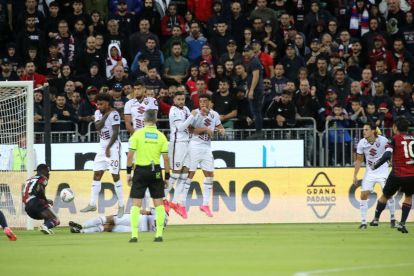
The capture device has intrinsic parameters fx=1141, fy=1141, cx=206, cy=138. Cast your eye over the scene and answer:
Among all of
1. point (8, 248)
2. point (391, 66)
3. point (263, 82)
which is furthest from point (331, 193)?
point (8, 248)

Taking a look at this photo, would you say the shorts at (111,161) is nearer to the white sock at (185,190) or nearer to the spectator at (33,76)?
the white sock at (185,190)

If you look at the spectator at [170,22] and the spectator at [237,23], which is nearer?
the spectator at [237,23]

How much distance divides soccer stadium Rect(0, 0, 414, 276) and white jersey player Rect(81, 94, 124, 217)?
0.12 feet

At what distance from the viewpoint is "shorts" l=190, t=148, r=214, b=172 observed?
2391cm

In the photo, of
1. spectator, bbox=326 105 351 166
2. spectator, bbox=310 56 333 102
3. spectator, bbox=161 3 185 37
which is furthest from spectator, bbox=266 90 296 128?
spectator, bbox=161 3 185 37

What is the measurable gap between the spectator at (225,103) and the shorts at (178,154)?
290 cm

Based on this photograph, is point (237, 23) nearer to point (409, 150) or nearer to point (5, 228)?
point (409, 150)

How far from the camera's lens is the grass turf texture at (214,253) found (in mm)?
13297

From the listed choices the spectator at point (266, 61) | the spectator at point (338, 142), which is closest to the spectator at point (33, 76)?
the spectator at point (266, 61)

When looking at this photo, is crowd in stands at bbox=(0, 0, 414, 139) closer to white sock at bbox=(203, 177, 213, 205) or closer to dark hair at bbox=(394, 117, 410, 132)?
white sock at bbox=(203, 177, 213, 205)

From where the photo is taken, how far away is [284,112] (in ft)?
86.9

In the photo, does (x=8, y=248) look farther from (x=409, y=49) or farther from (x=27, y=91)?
(x=409, y=49)

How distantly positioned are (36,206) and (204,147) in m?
4.44

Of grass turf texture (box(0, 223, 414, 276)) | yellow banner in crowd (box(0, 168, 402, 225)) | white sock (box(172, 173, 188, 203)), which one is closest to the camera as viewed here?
grass turf texture (box(0, 223, 414, 276))
